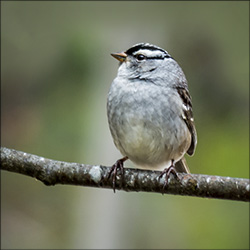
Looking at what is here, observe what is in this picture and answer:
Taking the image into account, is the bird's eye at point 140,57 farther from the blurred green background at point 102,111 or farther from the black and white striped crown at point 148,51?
the blurred green background at point 102,111

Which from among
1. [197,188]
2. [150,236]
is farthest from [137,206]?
[197,188]

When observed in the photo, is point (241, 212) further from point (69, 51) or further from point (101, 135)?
point (69, 51)

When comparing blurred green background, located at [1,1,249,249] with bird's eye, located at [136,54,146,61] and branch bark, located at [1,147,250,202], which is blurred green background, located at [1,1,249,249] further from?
branch bark, located at [1,147,250,202]

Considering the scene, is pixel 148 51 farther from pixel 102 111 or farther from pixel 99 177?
pixel 102 111

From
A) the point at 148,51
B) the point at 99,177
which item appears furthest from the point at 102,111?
the point at 99,177

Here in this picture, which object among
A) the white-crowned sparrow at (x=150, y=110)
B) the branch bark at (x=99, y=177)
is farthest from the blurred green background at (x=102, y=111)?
the branch bark at (x=99, y=177)

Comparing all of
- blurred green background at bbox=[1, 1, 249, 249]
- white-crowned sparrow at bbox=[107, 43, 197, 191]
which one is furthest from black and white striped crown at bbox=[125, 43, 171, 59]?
blurred green background at bbox=[1, 1, 249, 249]
